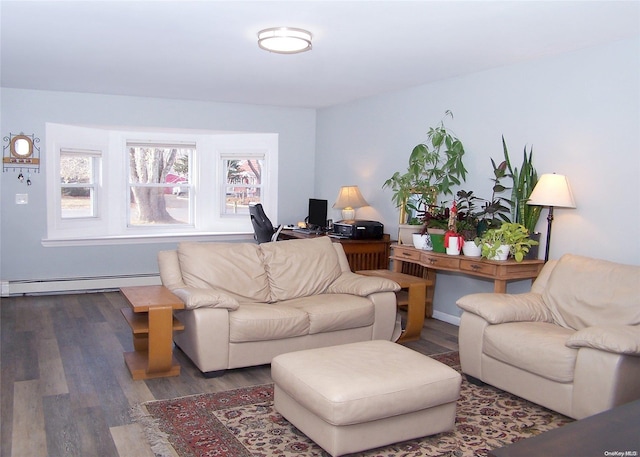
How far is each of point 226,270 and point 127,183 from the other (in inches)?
126

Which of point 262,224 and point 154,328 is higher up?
point 262,224

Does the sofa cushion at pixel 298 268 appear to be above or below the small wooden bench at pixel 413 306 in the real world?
above

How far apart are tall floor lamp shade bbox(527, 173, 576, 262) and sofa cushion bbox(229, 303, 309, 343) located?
1.82 meters

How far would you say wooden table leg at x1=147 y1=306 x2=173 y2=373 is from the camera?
3504 mm

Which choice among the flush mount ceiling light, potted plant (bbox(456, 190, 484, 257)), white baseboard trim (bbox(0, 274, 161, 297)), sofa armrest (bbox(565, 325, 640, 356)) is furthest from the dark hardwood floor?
the flush mount ceiling light

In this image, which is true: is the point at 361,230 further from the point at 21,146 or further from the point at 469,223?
the point at 21,146

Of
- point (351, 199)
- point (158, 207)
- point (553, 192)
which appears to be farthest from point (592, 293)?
point (158, 207)

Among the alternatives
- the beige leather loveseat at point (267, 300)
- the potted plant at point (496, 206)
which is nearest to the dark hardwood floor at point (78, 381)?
the beige leather loveseat at point (267, 300)

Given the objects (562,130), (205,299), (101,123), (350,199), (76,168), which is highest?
(101,123)

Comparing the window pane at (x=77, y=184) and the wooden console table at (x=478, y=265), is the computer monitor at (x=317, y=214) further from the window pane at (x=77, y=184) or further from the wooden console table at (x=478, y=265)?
the window pane at (x=77, y=184)

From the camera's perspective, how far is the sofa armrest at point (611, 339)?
2.78 metres

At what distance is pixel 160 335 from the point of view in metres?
3.53

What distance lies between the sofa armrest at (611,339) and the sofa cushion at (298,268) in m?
1.99

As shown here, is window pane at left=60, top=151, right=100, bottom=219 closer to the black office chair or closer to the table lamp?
the black office chair
